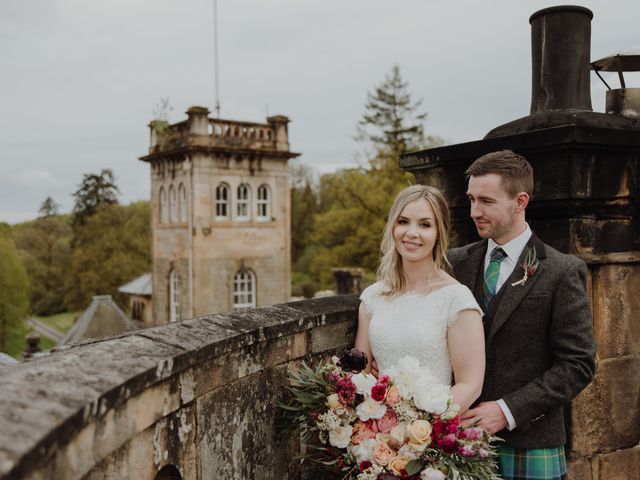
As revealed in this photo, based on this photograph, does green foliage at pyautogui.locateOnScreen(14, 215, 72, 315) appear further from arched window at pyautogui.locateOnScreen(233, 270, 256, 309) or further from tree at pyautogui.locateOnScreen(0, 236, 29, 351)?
arched window at pyautogui.locateOnScreen(233, 270, 256, 309)

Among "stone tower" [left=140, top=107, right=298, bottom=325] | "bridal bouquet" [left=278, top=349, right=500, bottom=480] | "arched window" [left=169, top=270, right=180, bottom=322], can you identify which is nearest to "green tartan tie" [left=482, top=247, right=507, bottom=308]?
"bridal bouquet" [left=278, top=349, right=500, bottom=480]

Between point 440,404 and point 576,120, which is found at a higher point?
point 576,120

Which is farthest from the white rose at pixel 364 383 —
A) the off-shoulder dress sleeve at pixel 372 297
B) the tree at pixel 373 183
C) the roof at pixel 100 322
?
the tree at pixel 373 183

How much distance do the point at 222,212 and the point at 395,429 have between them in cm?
2884

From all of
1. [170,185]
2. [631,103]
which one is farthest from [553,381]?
[170,185]

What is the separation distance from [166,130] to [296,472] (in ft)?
97.5

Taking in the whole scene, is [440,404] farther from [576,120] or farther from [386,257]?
[576,120]

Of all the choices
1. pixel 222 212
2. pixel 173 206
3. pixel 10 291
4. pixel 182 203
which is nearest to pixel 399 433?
pixel 222 212

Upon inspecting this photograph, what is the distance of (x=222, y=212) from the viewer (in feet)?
101

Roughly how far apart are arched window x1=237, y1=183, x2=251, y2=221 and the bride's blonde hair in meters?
28.2

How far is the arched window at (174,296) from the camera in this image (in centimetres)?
3156

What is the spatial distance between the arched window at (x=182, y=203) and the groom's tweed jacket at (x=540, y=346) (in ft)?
92.9

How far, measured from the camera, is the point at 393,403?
2.45 metres

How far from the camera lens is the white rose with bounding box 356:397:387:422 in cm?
245
